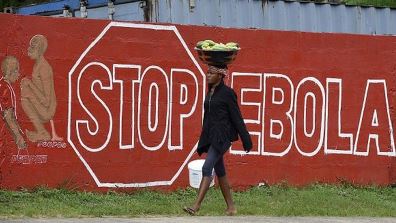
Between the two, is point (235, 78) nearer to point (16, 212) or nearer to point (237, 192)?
point (237, 192)

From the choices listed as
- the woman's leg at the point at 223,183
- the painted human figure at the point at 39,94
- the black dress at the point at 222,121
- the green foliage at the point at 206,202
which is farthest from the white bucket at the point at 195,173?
the painted human figure at the point at 39,94

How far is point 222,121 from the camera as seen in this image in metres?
8.16

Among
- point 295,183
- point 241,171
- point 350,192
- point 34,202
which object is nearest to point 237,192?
point 241,171

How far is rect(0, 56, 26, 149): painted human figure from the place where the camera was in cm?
876

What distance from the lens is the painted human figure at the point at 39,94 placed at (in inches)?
352

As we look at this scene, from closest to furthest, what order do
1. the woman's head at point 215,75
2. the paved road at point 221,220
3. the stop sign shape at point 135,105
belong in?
1. the paved road at point 221,220
2. the woman's head at point 215,75
3. the stop sign shape at point 135,105

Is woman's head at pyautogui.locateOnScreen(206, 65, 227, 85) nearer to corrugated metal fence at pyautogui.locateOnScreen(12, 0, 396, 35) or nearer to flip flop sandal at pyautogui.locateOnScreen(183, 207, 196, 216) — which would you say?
flip flop sandal at pyautogui.locateOnScreen(183, 207, 196, 216)

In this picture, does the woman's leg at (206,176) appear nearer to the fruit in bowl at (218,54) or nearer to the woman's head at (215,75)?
the woman's head at (215,75)

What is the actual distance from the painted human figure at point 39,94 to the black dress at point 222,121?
199 centimetres

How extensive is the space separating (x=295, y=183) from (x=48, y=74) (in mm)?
3839

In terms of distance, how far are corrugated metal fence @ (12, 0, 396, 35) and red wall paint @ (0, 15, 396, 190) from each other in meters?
2.80

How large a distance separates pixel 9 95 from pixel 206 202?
2.60m

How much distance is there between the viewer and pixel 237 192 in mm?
10328

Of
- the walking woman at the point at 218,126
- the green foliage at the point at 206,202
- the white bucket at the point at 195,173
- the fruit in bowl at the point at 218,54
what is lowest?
the green foliage at the point at 206,202
